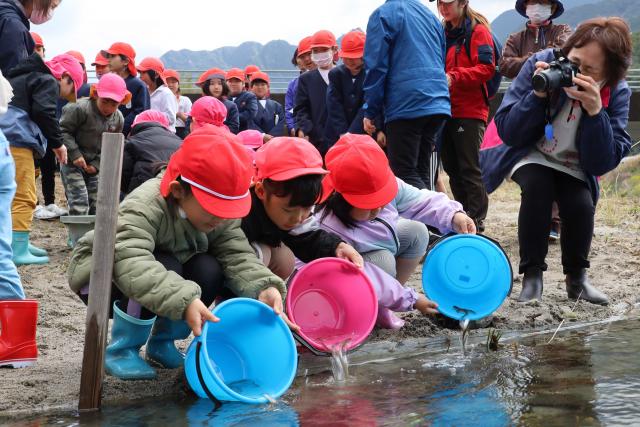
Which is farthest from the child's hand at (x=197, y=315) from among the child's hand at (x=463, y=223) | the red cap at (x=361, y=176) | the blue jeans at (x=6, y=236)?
the child's hand at (x=463, y=223)

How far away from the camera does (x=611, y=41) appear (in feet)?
11.9

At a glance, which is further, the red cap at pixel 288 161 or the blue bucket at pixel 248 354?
the red cap at pixel 288 161

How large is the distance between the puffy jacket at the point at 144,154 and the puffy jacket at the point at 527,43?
102 inches

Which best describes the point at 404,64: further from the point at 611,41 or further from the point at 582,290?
the point at 582,290

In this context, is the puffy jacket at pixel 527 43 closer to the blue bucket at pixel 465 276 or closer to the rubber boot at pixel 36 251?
the blue bucket at pixel 465 276

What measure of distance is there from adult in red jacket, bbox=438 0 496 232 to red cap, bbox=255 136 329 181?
260 centimetres

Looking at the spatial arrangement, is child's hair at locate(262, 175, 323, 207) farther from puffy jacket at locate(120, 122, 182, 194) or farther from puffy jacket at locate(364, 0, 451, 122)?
puffy jacket at locate(364, 0, 451, 122)

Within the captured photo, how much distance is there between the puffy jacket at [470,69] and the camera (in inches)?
210

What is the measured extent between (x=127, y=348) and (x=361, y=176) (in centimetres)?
113

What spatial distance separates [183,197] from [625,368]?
1.67 meters

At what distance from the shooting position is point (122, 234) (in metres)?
2.53

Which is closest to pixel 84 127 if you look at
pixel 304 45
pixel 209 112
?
pixel 209 112

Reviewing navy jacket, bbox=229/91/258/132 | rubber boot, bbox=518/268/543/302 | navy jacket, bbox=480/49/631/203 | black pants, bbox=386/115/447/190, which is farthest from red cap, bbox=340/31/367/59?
navy jacket, bbox=229/91/258/132

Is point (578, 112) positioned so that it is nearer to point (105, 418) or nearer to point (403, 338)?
point (403, 338)
